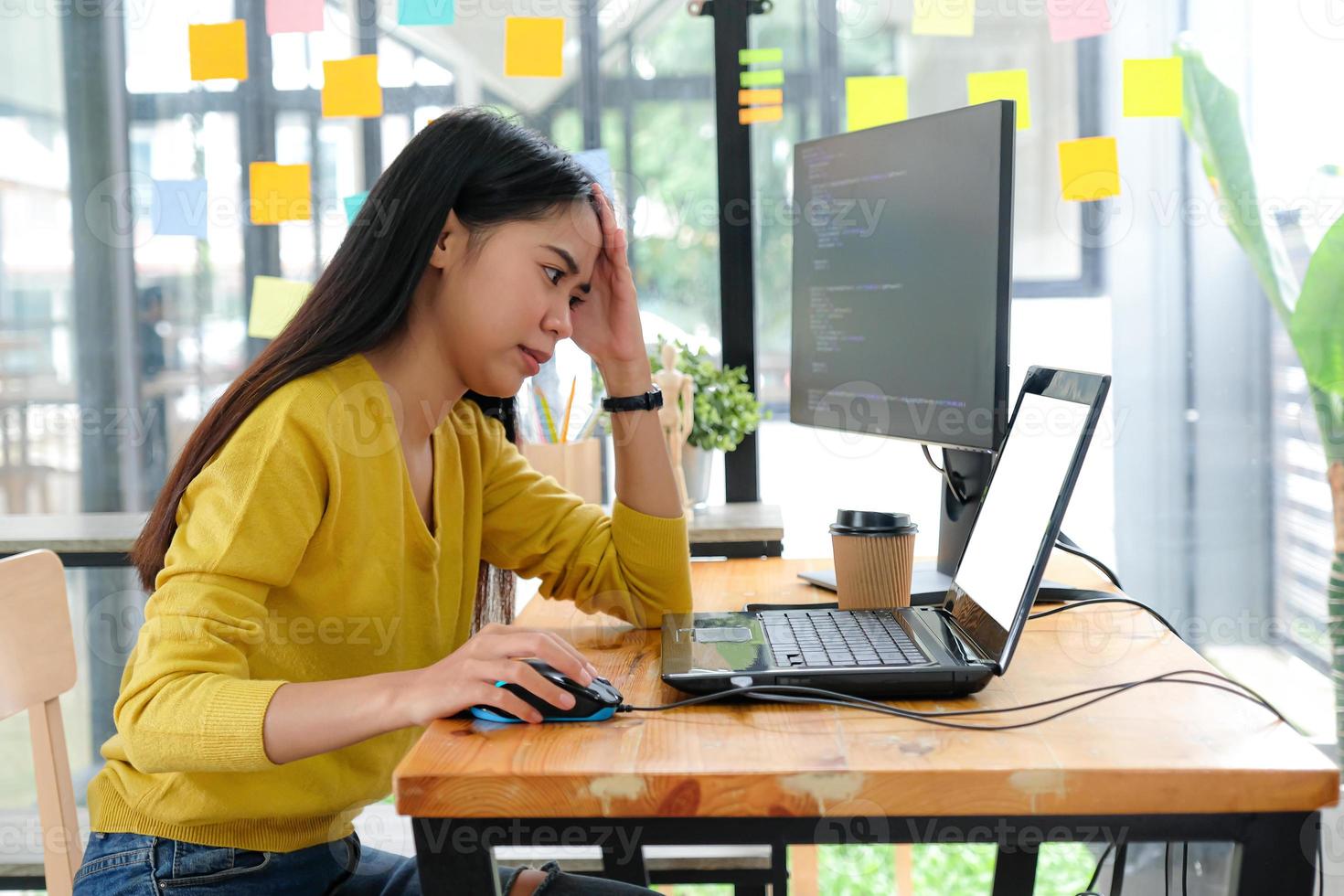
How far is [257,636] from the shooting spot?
92 centimetres

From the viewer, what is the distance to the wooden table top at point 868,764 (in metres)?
0.71

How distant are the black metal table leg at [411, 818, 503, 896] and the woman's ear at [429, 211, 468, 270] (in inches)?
22.2

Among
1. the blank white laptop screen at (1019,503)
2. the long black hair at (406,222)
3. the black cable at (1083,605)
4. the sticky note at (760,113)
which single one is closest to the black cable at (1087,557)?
the black cable at (1083,605)

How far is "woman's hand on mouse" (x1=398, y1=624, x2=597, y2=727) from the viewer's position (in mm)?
829

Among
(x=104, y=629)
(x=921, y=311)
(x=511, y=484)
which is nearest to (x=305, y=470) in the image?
(x=511, y=484)

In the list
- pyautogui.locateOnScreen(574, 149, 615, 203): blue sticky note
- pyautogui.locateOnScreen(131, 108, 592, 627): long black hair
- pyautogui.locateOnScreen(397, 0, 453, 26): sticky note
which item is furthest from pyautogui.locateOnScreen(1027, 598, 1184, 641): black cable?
pyautogui.locateOnScreen(397, 0, 453, 26): sticky note

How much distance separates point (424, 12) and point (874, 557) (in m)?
1.38

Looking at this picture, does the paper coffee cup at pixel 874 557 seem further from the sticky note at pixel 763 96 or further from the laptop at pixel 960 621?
the sticky note at pixel 763 96

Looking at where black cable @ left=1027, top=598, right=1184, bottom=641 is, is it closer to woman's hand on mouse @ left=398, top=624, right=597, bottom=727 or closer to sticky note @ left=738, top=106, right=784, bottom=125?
woman's hand on mouse @ left=398, top=624, right=597, bottom=727

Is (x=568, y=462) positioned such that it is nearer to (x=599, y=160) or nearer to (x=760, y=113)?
(x=599, y=160)

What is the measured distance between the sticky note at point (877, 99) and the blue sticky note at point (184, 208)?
117 cm

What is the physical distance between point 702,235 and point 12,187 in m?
1.28

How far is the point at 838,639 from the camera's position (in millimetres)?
996

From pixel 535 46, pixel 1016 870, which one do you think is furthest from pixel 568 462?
pixel 1016 870
